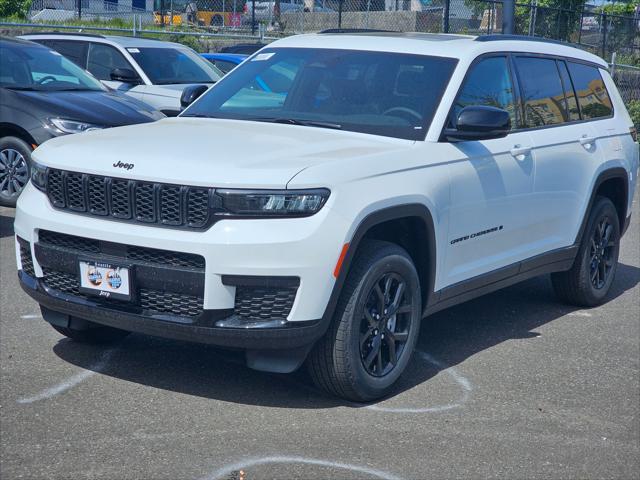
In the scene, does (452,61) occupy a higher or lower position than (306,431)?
higher

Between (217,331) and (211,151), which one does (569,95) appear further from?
(217,331)

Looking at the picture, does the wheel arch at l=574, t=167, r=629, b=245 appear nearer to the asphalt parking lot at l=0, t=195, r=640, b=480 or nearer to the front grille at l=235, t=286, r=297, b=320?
the asphalt parking lot at l=0, t=195, r=640, b=480

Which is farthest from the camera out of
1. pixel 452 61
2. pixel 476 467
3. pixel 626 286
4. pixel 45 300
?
pixel 626 286

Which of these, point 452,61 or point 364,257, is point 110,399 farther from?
point 452,61

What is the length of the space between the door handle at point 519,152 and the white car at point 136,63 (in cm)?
727

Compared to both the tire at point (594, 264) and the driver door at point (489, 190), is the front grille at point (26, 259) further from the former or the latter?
the tire at point (594, 264)

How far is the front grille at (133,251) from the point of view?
462 cm

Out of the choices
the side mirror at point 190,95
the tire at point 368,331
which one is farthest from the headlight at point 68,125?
the tire at point 368,331

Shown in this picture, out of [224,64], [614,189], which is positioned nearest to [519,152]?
[614,189]

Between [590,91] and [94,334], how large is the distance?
13.2ft

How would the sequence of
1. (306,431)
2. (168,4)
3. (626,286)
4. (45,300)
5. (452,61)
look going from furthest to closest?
(168,4) → (626,286) → (452,61) → (45,300) → (306,431)

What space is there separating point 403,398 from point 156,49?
9.52 metres

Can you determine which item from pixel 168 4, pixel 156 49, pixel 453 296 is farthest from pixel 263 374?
pixel 168 4

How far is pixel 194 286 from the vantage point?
15.1ft
